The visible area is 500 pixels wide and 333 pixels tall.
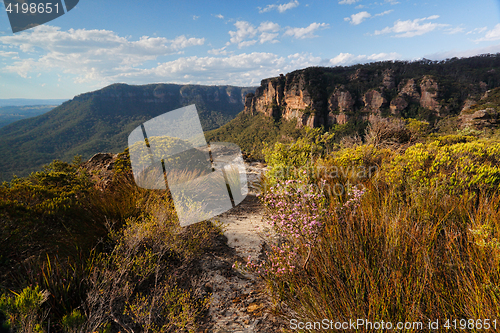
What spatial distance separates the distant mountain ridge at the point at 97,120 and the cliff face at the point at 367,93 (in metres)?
39.1

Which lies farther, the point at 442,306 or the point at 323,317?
the point at 323,317

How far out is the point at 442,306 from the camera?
A: 145 cm

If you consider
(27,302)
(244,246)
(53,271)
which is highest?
(27,302)

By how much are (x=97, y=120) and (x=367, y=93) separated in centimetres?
11400

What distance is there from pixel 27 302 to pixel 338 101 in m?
79.6

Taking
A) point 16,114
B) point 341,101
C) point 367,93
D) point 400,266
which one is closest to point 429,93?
point 367,93

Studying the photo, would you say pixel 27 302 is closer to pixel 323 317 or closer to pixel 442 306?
pixel 323 317

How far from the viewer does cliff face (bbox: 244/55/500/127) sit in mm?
57656

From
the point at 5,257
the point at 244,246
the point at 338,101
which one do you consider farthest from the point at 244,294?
the point at 338,101

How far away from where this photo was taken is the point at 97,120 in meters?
97.8

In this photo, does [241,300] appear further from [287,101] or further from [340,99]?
[287,101]

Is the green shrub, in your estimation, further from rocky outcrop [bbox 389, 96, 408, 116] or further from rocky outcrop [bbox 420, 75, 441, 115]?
rocky outcrop [bbox 389, 96, 408, 116]

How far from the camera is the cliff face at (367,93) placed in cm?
5766

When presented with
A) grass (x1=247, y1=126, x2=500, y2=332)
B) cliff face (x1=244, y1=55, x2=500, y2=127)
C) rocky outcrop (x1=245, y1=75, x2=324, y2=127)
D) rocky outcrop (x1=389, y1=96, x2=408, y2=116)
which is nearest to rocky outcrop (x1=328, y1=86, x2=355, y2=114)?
cliff face (x1=244, y1=55, x2=500, y2=127)
